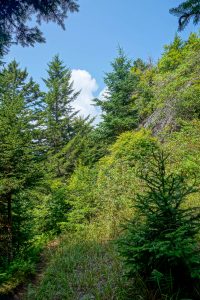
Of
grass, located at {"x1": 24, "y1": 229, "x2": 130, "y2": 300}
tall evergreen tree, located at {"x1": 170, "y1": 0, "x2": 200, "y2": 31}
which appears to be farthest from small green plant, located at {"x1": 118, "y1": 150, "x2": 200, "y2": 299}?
tall evergreen tree, located at {"x1": 170, "y1": 0, "x2": 200, "y2": 31}

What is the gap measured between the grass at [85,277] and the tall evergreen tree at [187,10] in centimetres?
311

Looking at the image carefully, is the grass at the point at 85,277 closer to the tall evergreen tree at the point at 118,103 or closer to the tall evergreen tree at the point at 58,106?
the tall evergreen tree at the point at 118,103

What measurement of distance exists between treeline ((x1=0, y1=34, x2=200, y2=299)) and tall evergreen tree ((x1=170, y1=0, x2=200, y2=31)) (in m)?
1.69

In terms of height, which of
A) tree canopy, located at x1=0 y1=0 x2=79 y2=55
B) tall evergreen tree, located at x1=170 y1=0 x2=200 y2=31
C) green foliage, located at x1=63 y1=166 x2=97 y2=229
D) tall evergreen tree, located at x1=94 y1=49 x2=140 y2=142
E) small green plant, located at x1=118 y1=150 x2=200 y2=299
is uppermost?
tall evergreen tree, located at x1=94 y1=49 x2=140 y2=142

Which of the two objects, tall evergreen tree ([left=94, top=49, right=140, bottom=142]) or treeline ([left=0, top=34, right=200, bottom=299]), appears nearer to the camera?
treeline ([left=0, top=34, right=200, bottom=299])

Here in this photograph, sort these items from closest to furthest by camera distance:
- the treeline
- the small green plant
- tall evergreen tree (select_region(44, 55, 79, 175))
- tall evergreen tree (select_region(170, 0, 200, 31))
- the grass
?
tall evergreen tree (select_region(170, 0, 200, 31)) → the small green plant → the treeline → the grass → tall evergreen tree (select_region(44, 55, 79, 175))

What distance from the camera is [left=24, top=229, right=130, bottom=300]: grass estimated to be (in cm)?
415

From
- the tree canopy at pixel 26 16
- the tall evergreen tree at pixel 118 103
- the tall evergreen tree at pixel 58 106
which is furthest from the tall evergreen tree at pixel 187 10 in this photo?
the tall evergreen tree at pixel 58 106

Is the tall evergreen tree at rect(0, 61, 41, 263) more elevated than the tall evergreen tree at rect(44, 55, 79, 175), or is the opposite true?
the tall evergreen tree at rect(44, 55, 79, 175)

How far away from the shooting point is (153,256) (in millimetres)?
3154

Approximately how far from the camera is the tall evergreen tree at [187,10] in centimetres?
221

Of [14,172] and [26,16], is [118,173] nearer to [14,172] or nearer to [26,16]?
[14,172]

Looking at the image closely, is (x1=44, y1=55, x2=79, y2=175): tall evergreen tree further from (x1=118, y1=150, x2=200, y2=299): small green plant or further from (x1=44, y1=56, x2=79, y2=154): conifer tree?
(x1=118, y1=150, x2=200, y2=299): small green plant

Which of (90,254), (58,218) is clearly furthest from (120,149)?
(90,254)
